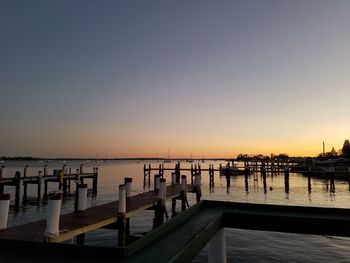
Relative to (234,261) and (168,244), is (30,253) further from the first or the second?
(234,261)

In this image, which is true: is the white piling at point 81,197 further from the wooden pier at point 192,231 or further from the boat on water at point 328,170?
the boat on water at point 328,170

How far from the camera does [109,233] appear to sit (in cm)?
1838

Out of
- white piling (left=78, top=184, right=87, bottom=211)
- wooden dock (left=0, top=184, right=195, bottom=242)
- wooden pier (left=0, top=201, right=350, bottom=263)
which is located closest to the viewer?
wooden pier (left=0, top=201, right=350, bottom=263)

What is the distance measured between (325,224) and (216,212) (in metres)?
2.07

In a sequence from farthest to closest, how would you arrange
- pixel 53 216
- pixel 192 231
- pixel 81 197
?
1. pixel 81 197
2. pixel 53 216
3. pixel 192 231

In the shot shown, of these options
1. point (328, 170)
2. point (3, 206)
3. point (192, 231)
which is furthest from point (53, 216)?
point (328, 170)

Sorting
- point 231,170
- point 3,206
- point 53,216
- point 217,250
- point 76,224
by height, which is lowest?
point 76,224

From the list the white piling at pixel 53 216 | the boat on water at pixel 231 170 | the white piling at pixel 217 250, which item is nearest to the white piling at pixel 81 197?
the white piling at pixel 53 216

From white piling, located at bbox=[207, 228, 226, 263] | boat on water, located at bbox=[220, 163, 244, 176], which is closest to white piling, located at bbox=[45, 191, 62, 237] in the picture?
white piling, located at bbox=[207, 228, 226, 263]

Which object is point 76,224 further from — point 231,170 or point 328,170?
point 328,170

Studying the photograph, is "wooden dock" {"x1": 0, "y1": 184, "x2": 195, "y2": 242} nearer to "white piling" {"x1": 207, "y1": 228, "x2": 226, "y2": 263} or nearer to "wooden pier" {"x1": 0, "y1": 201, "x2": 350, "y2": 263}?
"wooden pier" {"x1": 0, "y1": 201, "x2": 350, "y2": 263}

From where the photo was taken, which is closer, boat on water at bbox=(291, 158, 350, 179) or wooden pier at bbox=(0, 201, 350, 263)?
wooden pier at bbox=(0, 201, 350, 263)

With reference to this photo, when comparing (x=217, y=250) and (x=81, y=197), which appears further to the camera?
(x=81, y=197)

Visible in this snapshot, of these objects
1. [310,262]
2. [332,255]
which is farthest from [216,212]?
[332,255]
